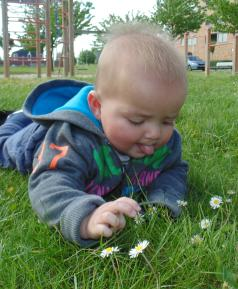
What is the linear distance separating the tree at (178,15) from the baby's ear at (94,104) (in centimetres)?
2277

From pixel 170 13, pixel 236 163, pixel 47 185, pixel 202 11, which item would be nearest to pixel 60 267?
pixel 47 185

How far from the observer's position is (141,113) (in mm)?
1702

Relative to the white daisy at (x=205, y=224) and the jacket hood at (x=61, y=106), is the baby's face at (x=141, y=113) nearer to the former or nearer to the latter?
the jacket hood at (x=61, y=106)

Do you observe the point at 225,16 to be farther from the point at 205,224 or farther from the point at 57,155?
the point at 205,224

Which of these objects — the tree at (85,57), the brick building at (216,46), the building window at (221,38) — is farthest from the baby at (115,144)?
the tree at (85,57)

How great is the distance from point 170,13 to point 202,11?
4.23 meters

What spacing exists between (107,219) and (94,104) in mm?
682

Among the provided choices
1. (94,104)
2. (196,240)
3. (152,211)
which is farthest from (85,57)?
(196,240)

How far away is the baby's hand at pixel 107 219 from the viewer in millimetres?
1396

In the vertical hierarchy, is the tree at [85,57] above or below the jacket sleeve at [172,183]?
above

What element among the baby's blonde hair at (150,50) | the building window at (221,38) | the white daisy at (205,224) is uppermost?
the building window at (221,38)

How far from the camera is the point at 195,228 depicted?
155 centimetres

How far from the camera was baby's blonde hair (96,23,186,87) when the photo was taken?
170 centimetres

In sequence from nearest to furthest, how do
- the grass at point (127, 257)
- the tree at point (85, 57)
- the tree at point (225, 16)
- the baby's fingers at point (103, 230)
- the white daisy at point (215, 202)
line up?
the grass at point (127, 257)
the baby's fingers at point (103, 230)
the white daisy at point (215, 202)
the tree at point (225, 16)
the tree at point (85, 57)
